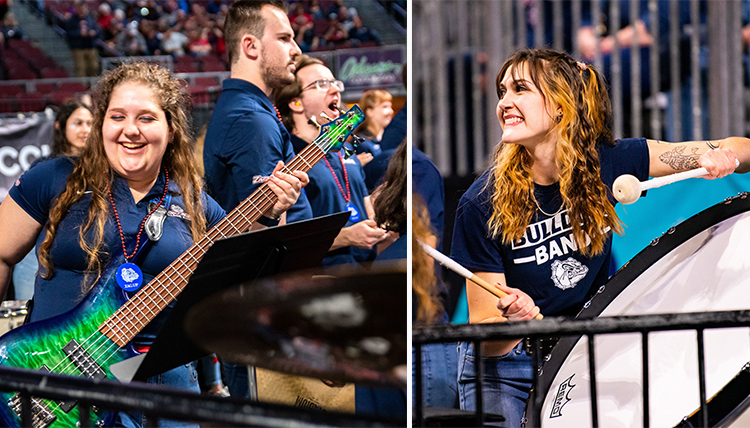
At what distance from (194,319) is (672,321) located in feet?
3.26

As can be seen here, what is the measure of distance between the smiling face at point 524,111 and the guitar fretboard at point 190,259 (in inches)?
19.2

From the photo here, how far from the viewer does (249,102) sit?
226 cm

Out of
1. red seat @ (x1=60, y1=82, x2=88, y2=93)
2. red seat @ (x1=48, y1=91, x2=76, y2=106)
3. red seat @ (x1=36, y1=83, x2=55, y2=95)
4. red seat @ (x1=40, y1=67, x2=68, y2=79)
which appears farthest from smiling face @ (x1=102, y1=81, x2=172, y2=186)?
red seat @ (x1=40, y1=67, x2=68, y2=79)

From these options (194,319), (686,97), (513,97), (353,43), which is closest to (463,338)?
(194,319)

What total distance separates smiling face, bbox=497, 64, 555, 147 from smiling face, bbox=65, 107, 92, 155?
239cm

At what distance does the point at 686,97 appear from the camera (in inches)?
85.8

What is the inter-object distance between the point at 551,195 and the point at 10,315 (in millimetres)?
1937

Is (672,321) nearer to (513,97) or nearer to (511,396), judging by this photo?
(511,396)

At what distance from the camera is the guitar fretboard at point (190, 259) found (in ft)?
5.83

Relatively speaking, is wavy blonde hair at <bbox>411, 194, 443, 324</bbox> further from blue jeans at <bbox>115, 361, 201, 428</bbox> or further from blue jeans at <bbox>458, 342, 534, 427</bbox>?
blue jeans at <bbox>115, 361, 201, 428</bbox>

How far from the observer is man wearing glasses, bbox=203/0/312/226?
87.3 inches

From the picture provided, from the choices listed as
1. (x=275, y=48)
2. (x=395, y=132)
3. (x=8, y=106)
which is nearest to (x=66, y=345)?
(x=275, y=48)

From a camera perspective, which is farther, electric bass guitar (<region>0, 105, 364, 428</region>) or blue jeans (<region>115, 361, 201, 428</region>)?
blue jeans (<region>115, 361, 201, 428</region>)

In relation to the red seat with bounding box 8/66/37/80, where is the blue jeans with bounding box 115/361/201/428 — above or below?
below
